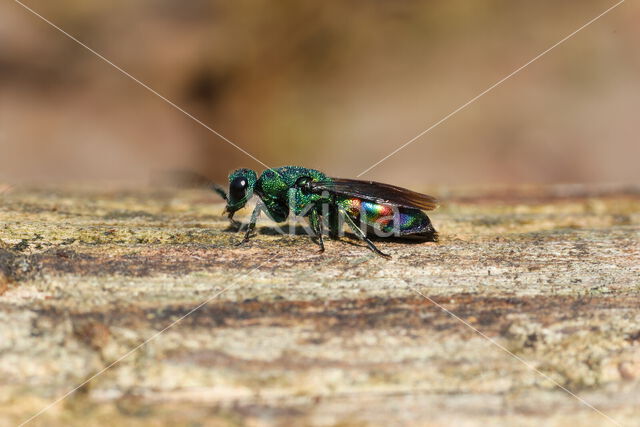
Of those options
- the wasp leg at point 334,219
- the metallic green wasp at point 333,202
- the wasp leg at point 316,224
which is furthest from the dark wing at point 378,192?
the wasp leg at point 316,224

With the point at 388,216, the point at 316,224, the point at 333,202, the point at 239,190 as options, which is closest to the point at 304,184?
the point at 333,202

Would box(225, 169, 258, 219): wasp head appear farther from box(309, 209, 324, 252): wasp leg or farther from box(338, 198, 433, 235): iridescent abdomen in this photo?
box(338, 198, 433, 235): iridescent abdomen

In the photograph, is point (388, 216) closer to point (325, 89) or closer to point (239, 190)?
point (239, 190)

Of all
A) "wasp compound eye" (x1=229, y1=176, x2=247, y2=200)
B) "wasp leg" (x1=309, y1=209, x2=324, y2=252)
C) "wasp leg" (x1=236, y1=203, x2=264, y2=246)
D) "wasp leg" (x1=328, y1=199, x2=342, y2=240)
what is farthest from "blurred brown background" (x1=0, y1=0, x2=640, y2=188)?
"wasp leg" (x1=309, y1=209, x2=324, y2=252)

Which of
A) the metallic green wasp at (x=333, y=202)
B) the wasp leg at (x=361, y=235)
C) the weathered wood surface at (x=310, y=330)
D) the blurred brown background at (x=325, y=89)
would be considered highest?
the blurred brown background at (x=325, y=89)

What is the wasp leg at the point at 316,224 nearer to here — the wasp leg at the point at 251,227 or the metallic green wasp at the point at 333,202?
the metallic green wasp at the point at 333,202

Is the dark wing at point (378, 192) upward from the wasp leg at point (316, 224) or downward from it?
upward

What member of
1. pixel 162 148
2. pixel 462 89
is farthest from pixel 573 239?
pixel 162 148
